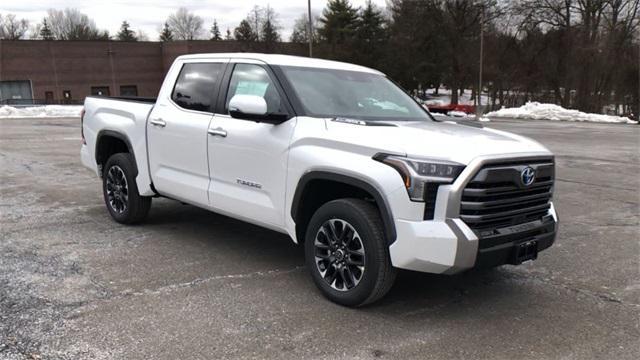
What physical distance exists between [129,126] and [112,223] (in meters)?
1.18

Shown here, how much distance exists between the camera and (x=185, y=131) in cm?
544

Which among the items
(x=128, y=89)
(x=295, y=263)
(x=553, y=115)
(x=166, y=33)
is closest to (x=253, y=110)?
(x=295, y=263)

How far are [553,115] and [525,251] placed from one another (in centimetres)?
3114

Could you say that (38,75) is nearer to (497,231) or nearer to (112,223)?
(112,223)

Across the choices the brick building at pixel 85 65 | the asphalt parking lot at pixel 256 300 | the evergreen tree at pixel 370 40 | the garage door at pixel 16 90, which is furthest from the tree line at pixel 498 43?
the asphalt parking lot at pixel 256 300

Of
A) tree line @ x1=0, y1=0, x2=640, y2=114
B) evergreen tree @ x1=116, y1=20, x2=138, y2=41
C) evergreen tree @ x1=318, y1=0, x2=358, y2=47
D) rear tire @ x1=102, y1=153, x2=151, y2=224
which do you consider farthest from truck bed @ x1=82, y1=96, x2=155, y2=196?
evergreen tree @ x1=116, y1=20, x2=138, y2=41

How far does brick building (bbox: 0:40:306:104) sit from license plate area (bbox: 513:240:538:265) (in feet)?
195

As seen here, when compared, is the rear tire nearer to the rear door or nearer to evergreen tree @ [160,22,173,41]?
the rear door

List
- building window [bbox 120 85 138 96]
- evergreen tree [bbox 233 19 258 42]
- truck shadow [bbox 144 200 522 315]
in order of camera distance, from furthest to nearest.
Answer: building window [bbox 120 85 138 96] < evergreen tree [bbox 233 19 258 42] < truck shadow [bbox 144 200 522 315]

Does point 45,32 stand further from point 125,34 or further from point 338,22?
point 338,22

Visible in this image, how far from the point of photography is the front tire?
3953 millimetres

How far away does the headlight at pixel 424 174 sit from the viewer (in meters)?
3.69

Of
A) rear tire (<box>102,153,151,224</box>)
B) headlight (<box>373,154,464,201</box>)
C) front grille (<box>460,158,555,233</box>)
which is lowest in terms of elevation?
rear tire (<box>102,153,151,224</box>)

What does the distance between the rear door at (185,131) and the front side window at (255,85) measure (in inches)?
8.1
